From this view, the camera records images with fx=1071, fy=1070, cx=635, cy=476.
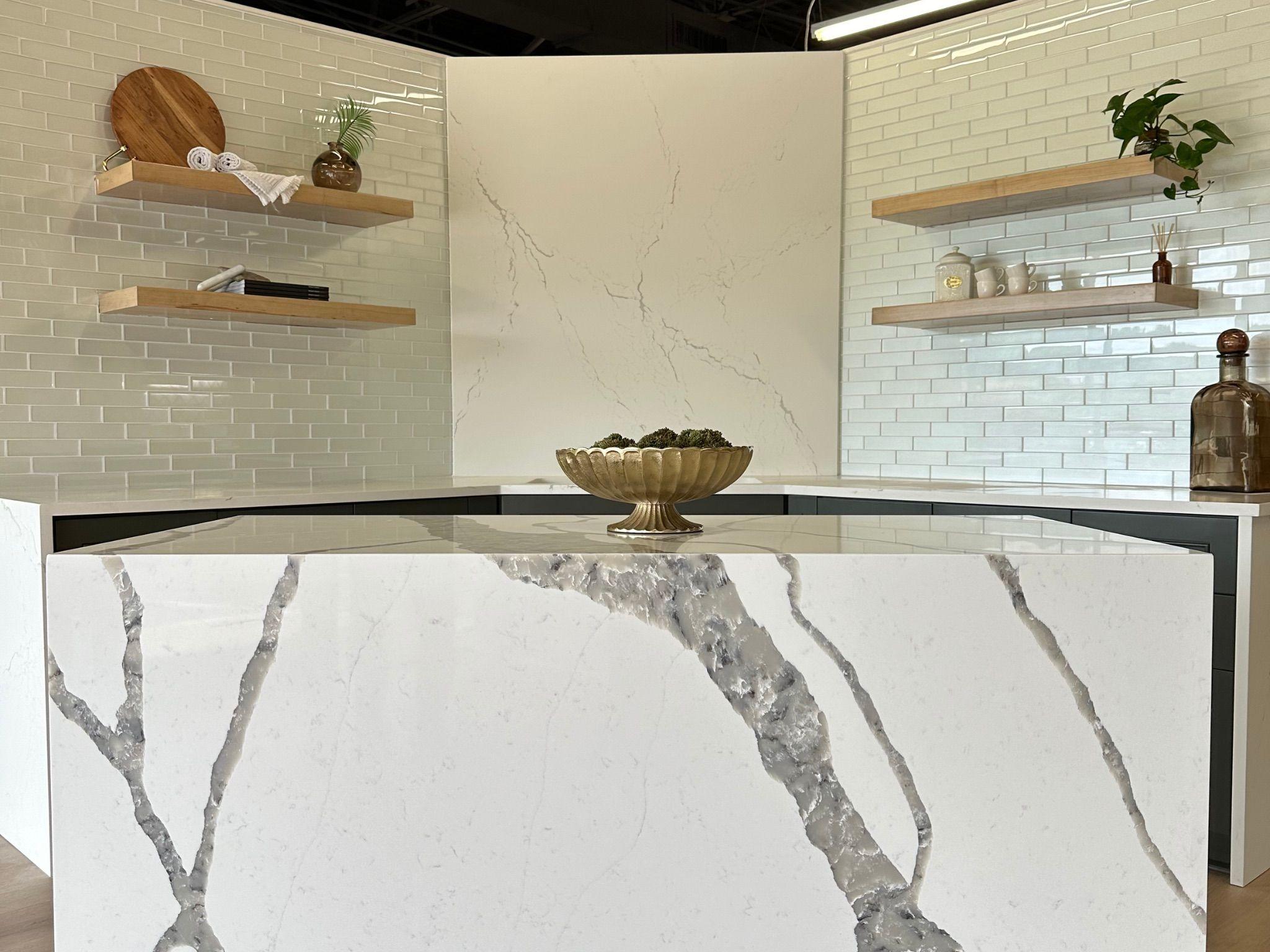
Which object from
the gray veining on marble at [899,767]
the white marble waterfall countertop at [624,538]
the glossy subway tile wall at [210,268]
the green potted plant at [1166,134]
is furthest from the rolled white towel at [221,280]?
the green potted plant at [1166,134]

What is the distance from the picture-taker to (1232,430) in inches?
123

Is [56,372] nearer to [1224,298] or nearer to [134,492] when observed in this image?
[134,492]

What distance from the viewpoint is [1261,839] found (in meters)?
2.81

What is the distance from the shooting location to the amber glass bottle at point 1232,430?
10.1 feet

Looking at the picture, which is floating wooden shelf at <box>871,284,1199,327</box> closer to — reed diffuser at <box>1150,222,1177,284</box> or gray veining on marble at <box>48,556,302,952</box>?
reed diffuser at <box>1150,222,1177,284</box>

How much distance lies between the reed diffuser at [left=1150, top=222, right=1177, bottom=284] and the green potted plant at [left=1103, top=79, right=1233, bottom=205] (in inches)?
4.8

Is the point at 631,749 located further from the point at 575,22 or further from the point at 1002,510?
the point at 575,22

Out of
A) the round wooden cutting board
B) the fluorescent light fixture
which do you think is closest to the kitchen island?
the round wooden cutting board

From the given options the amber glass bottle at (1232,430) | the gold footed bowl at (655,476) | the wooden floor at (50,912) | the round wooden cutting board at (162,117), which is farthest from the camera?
the round wooden cutting board at (162,117)

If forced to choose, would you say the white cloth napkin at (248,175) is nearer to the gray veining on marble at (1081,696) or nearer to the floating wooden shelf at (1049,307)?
the floating wooden shelf at (1049,307)

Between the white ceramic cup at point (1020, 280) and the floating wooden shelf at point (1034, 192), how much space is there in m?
0.22

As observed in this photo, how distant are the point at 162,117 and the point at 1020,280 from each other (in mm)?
3028

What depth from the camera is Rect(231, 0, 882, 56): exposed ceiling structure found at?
460 centimetres

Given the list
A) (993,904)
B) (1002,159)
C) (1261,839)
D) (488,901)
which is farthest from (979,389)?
(488,901)
